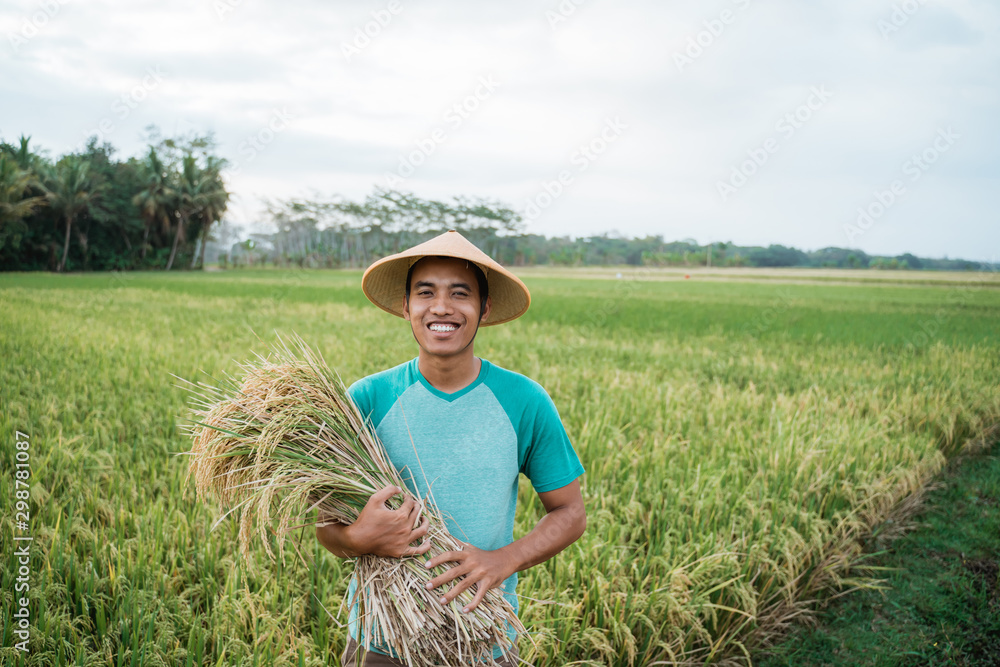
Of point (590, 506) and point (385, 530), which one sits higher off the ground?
point (385, 530)

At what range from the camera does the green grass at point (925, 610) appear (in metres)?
2.70

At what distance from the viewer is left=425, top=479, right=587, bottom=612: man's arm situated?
4.17 feet

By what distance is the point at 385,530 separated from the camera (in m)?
1.24

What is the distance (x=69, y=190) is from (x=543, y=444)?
43.9 metres

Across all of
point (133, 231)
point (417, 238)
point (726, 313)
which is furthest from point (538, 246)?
point (726, 313)

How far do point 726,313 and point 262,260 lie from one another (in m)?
61.8

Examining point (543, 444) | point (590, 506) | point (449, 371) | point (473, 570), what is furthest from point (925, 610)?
point (449, 371)

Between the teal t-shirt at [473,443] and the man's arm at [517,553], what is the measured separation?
6 cm

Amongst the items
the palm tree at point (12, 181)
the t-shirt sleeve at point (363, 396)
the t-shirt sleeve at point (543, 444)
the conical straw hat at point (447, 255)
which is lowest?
the t-shirt sleeve at point (543, 444)

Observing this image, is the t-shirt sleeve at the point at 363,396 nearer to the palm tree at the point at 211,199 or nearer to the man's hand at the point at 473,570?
the man's hand at the point at 473,570

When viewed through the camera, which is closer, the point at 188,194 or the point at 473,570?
the point at 473,570

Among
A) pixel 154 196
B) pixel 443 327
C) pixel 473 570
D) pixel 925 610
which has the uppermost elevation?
pixel 154 196

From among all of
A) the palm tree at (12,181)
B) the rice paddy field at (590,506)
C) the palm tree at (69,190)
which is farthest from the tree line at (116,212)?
the rice paddy field at (590,506)

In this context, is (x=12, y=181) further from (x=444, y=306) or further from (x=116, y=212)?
(x=116, y=212)
